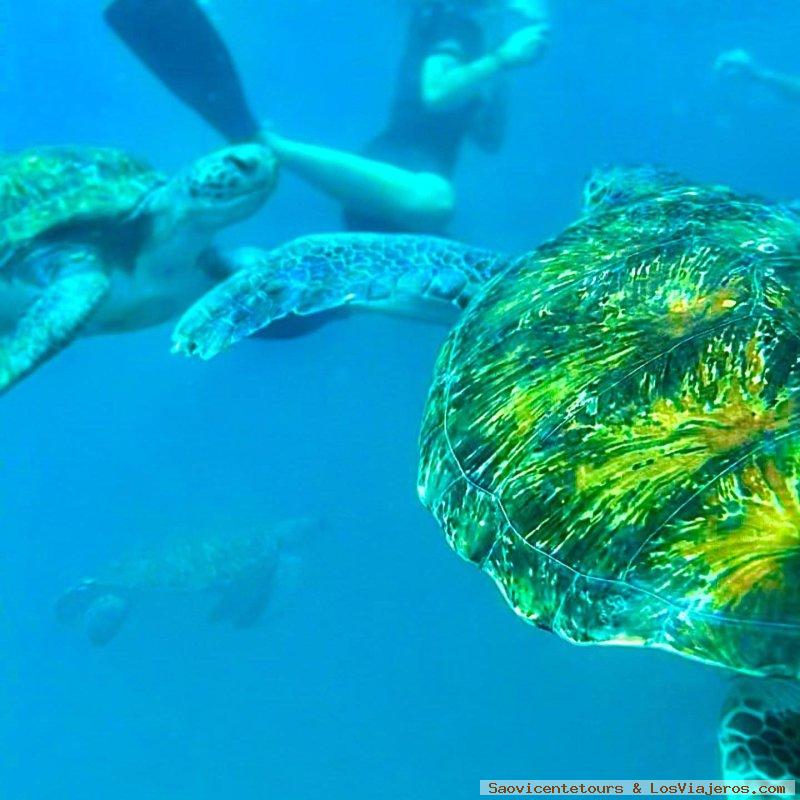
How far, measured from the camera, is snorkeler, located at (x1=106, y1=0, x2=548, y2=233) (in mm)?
6934

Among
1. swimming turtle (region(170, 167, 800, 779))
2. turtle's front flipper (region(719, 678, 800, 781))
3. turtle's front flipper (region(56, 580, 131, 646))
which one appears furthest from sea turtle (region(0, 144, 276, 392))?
turtle's front flipper (region(56, 580, 131, 646))

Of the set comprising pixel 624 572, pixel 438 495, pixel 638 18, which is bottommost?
pixel 638 18

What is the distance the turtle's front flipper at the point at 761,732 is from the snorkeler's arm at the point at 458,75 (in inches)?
291

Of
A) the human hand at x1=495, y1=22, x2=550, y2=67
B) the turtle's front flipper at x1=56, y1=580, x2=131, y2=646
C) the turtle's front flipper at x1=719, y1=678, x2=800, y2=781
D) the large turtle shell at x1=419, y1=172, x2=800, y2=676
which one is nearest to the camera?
the large turtle shell at x1=419, y1=172, x2=800, y2=676

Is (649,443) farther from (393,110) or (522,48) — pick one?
(522,48)

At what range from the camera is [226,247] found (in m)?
5.62

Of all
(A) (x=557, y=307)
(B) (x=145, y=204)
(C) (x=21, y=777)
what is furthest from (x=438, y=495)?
(C) (x=21, y=777)

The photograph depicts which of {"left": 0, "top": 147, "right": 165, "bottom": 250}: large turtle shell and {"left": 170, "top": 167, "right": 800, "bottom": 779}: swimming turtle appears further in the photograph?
{"left": 0, "top": 147, "right": 165, "bottom": 250}: large turtle shell

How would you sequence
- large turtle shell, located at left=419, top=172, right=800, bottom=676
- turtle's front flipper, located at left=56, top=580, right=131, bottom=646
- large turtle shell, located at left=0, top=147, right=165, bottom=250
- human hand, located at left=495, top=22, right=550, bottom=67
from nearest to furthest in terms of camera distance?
large turtle shell, located at left=419, top=172, right=800, bottom=676, large turtle shell, located at left=0, top=147, right=165, bottom=250, human hand, located at left=495, top=22, right=550, bottom=67, turtle's front flipper, located at left=56, top=580, right=131, bottom=646

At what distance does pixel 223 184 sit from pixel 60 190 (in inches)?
40.9

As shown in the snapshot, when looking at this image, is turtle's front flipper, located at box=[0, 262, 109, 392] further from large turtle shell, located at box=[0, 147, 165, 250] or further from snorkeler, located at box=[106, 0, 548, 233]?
snorkeler, located at box=[106, 0, 548, 233]

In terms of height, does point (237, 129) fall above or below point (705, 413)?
below

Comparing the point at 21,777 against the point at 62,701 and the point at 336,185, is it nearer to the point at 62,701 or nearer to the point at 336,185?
the point at 62,701

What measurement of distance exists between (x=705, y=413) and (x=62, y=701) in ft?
36.1
